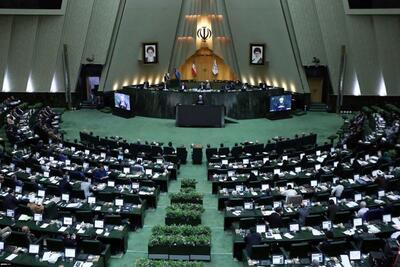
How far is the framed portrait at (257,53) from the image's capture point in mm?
36219

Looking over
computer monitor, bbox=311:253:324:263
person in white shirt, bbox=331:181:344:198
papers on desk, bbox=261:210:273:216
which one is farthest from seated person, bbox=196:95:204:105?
computer monitor, bbox=311:253:324:263

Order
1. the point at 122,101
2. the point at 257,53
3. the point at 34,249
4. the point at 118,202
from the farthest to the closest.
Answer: the point at 257,53 → the point at 122,101 → the point at 118,202 → the point at 34,249

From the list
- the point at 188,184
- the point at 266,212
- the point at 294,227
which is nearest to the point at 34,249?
the point at 266,212

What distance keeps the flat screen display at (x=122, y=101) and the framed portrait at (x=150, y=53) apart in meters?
4.29

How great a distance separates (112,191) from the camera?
16219 mm

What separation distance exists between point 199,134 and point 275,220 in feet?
51.5

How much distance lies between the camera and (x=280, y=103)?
33.1 metres

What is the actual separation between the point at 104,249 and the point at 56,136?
1331 centimetres

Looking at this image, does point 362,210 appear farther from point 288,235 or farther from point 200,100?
point 200,100

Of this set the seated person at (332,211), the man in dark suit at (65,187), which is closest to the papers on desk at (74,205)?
the man in dark suit at (65,187)

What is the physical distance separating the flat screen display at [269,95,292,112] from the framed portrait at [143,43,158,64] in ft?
32.9

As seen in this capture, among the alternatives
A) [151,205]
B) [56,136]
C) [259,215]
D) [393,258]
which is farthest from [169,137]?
[393,258]

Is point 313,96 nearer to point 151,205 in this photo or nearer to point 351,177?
point 351,177

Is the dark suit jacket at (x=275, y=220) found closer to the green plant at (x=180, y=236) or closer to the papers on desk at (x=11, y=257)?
the green plant at (x=180, y=236)
